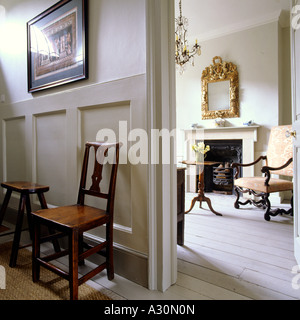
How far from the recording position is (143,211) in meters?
1.43

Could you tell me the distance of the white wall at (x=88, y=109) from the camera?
1.43 meters

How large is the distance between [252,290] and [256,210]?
198cm

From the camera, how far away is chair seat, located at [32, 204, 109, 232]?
Result: 1218 mm

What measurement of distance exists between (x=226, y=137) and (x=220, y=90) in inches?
35.5

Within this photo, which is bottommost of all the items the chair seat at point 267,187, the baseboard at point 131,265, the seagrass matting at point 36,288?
the seagrass matting at point 36,288

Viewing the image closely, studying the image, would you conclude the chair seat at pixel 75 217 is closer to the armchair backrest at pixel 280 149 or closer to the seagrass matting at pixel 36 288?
the seagrass matting at pixel 36 288

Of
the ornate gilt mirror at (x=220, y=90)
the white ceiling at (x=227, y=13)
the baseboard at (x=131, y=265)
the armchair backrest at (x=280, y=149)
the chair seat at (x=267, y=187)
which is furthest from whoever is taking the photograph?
the ornate gilt mirror at (x=220, y=90)

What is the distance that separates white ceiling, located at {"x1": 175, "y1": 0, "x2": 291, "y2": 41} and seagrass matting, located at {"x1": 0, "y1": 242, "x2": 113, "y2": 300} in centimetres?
374

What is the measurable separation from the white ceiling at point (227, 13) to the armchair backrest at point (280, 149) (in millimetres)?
1935

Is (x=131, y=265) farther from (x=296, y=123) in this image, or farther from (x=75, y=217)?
(x=296, y=123)

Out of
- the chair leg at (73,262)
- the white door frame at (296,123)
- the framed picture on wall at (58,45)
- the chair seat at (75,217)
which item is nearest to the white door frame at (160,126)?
the chair seat at (75,217)
